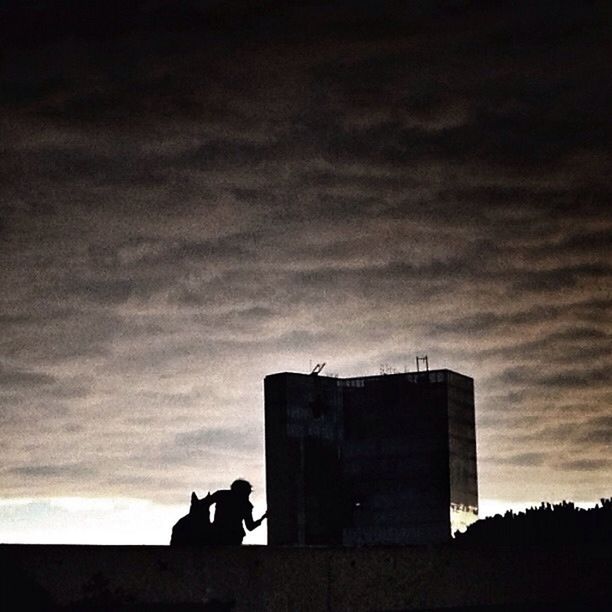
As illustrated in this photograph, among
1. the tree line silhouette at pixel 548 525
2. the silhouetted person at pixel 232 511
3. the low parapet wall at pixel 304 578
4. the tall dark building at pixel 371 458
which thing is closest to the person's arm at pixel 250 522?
the silhouetted person at pixel 232 511

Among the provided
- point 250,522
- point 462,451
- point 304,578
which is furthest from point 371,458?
point 304,578

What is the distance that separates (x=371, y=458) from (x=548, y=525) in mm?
24316

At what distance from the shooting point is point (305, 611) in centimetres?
784

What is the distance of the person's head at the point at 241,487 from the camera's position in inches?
549

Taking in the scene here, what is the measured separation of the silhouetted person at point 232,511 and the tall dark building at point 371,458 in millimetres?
44280

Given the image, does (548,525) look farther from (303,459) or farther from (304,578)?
(304,578)

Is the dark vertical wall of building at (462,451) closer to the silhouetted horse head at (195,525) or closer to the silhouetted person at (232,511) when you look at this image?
the silhouetted person at (232,511)

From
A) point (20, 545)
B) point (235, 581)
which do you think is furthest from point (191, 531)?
point (20, 545)

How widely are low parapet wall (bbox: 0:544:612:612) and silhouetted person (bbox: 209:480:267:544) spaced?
4.58 meters

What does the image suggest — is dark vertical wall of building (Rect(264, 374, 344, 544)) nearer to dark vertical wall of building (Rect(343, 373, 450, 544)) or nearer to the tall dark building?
the tall dark building

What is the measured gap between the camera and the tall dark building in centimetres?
5847

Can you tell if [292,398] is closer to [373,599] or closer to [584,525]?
[584,525]

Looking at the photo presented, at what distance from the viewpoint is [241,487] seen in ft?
46.1

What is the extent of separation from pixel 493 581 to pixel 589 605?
139cm
